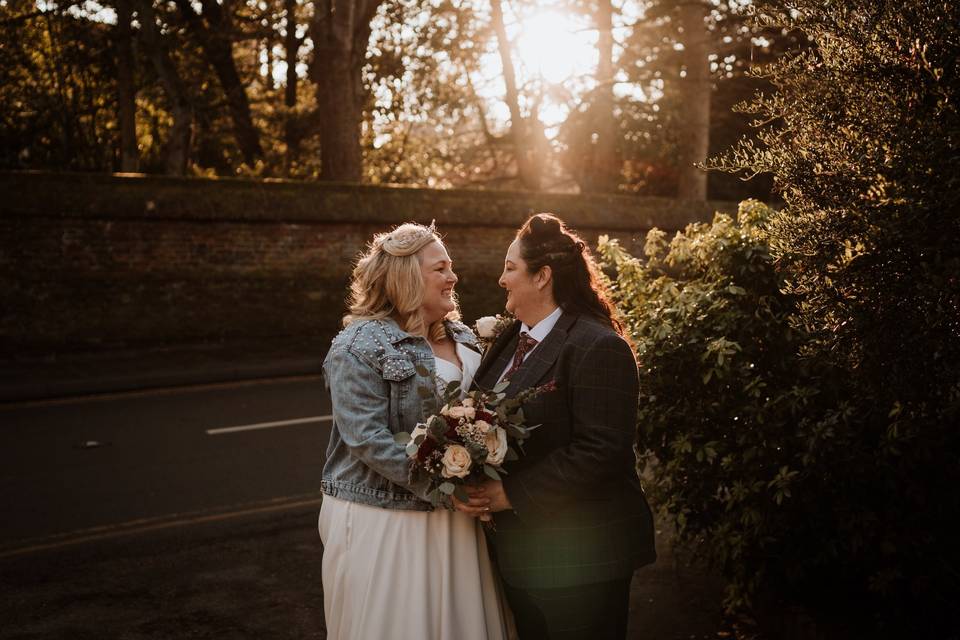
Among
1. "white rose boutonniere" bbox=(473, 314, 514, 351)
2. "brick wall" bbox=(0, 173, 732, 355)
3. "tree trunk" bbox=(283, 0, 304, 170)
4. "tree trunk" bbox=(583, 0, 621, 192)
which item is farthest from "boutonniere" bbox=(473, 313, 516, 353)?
"tree trunk" bbox=(283, 0, 304, 170)

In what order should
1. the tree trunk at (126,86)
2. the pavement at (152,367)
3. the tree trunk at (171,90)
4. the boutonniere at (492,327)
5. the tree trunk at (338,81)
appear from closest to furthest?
the boutonniere at (492,327) < the pavement at (152,367) < the tree trunk at (338,81) < the tree trunk at (171,90) < the tree trunk at (126,86)

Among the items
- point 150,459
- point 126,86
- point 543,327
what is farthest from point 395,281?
point 126,86


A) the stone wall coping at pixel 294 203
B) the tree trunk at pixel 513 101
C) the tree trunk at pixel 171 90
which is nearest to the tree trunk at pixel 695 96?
the stone wall coping at pixel 294 203

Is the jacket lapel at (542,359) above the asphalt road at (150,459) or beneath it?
above

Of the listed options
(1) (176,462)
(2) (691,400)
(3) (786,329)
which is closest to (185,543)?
(1) (176,462)

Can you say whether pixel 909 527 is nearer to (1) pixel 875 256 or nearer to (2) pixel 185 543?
(1) pixel 875 256

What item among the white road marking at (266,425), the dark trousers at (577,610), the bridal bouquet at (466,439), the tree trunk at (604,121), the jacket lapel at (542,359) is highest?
the tree trunk at (604,121)

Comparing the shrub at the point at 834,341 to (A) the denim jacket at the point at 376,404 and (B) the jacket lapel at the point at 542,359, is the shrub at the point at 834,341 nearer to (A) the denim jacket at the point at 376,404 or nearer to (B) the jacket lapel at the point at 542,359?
(B) the jacket lapel at the point at 542,359

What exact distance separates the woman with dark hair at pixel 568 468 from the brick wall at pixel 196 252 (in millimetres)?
12086

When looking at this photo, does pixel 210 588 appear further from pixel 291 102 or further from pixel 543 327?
pixel 291 102

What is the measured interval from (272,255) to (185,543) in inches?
366

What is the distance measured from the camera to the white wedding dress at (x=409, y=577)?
3.01 m

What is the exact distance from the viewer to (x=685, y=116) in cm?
1995

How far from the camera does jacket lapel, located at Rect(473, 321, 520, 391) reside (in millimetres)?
3215
